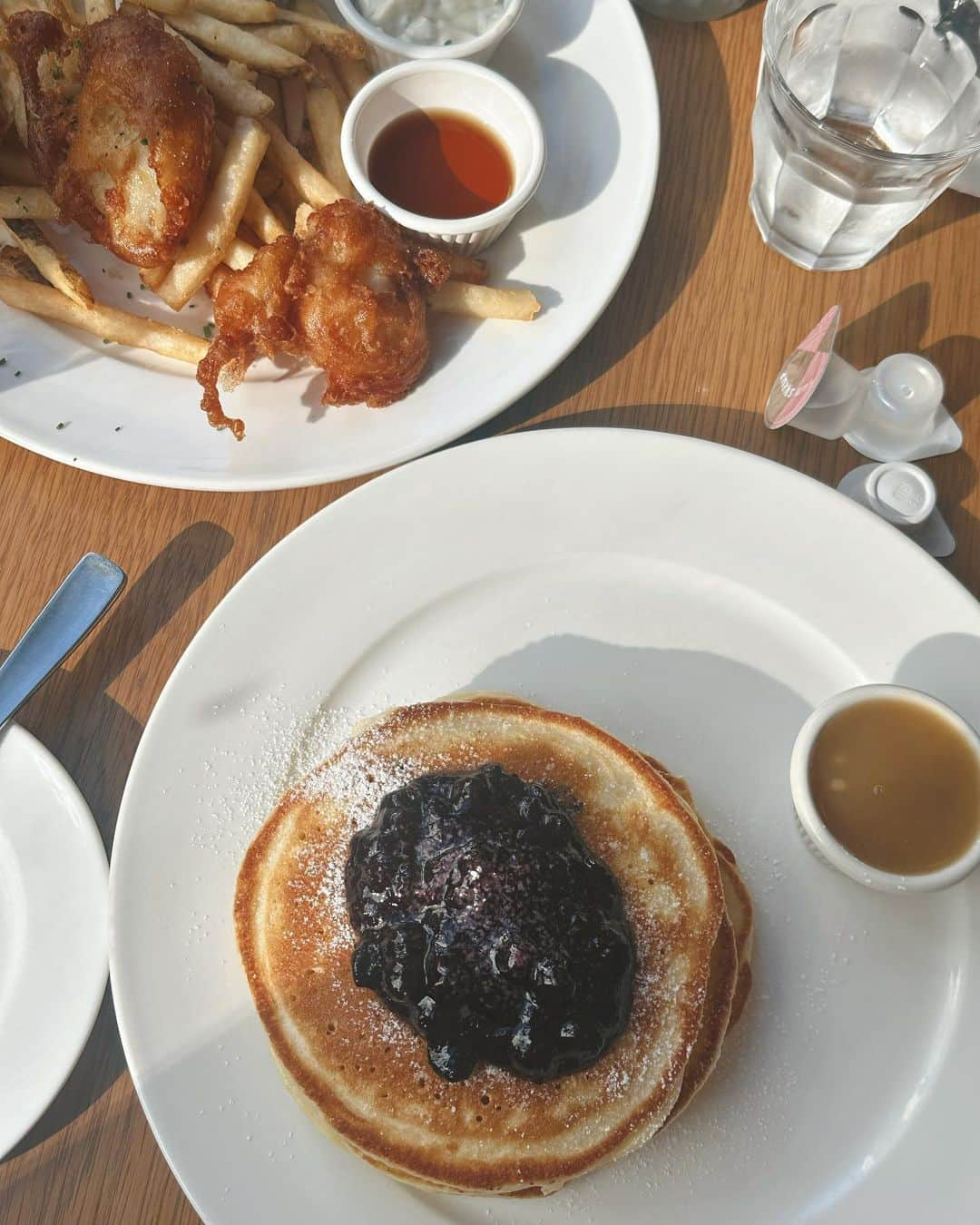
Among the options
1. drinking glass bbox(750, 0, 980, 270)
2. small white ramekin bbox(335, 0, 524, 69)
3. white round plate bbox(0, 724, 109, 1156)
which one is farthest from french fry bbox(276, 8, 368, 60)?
white round plate bbox(0, 724, 109, 1156)

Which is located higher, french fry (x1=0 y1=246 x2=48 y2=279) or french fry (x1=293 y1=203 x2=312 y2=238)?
french fry (x1=293 y1=203 x2=312 y2=238)

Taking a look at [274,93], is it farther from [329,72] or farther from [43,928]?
[43,928]

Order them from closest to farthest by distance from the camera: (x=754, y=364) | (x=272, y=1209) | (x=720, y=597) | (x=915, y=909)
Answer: (x=272, y=1209), (x=915, y=909), (x=720, y=597), (x=754, y=364)

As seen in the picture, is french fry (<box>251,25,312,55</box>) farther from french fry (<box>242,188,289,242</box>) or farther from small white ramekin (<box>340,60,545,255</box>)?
french fry (<box>242,188,289,242</box>)

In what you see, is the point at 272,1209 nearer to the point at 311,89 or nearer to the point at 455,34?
the point at 311,89

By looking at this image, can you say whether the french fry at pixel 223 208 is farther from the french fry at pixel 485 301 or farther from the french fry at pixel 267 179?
the french fry at pixel 485 301

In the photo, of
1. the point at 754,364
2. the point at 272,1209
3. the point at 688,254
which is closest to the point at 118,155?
the point at 688,254
